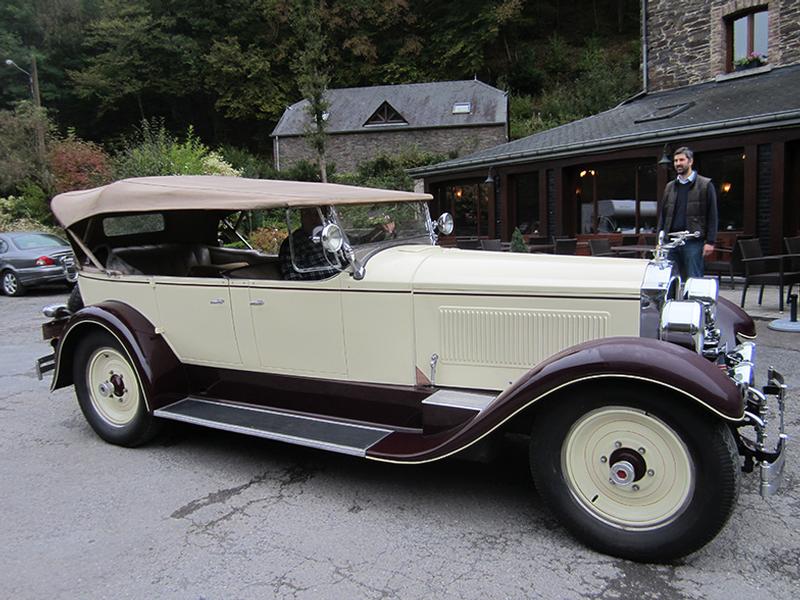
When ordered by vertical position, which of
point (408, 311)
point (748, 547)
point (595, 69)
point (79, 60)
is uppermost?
point (79, 60)

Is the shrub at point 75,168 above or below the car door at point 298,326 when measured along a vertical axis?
above

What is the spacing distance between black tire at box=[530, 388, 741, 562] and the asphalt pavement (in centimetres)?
13

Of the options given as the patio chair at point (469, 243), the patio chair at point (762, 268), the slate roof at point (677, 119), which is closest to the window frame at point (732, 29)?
the slate roof at point (677, 119)

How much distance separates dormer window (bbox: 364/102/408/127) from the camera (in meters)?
33.9

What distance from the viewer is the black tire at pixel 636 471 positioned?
2518 mm

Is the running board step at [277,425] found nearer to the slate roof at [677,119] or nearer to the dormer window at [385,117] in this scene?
the slate roof at [677,119]

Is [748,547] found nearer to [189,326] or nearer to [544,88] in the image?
[189,326]

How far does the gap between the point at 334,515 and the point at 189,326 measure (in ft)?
5.82

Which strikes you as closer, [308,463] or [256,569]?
[256,569]

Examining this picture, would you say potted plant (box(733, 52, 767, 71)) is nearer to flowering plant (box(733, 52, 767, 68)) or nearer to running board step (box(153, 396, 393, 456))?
flowering plant (box(733, 52, 767, 68))

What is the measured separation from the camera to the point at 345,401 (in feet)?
12.0

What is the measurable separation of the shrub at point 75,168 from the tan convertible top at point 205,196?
20831 millimetres

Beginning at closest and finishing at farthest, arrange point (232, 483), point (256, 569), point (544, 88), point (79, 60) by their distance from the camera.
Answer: point (256, 569), point (232, 483), point (544, 88), point (79, 60)

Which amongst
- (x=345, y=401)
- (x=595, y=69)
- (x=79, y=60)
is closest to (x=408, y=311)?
(x=345, y=401)
